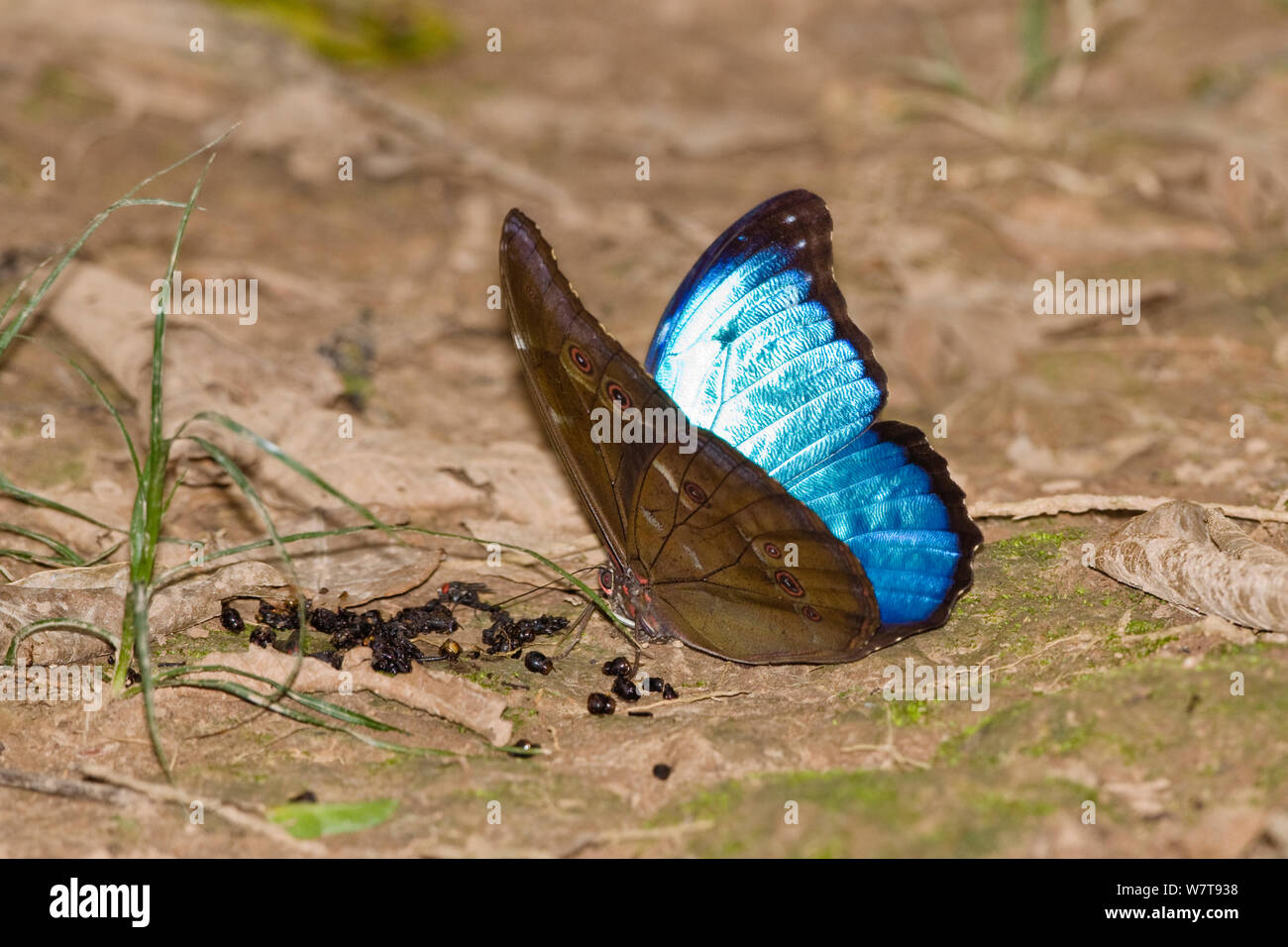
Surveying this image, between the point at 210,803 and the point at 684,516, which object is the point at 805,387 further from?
the point at 210,803

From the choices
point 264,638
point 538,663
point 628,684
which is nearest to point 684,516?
point 628,684

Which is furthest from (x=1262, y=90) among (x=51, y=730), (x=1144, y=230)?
(x=51, y=730)

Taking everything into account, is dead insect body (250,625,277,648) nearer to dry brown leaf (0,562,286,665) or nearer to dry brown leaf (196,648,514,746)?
dry brown leaf (196,648,514,746)

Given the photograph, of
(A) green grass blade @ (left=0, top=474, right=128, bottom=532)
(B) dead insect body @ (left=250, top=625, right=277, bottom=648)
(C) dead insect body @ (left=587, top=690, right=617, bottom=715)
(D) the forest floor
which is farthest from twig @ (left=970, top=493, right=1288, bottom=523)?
(A) green grass blade @ (left=0, top=474, right=128, bottom=532)

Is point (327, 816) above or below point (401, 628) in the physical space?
below

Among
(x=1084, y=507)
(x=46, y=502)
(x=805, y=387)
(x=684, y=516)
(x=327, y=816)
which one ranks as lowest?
(x=327, y=816)

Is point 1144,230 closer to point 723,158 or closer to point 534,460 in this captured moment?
point 723,158

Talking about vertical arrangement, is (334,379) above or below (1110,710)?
above
